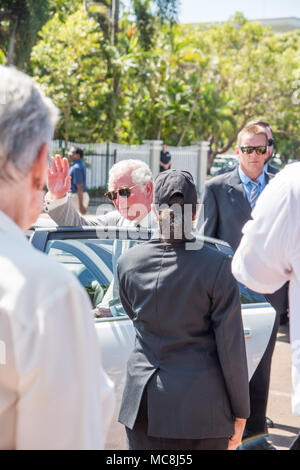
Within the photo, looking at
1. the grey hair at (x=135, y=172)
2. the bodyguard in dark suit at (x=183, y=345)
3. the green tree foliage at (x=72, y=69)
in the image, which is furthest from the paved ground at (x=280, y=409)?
the green tree foliage at (x=72, y=69)

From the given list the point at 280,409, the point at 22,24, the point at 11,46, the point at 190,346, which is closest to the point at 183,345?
the point at 190,346

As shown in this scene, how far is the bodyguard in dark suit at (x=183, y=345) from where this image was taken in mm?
2479

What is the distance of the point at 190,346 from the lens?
2512 millimetres

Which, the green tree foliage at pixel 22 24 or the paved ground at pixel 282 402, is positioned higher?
the green tree foliage at pixel 22 24

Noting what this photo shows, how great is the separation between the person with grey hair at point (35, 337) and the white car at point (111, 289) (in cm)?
195

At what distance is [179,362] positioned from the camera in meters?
2.49

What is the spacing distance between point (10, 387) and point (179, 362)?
1363 mm

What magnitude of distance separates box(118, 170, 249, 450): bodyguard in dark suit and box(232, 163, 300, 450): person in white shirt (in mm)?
442

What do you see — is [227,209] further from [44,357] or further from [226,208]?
[44,357]

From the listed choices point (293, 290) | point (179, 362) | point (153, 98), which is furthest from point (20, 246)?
point (153, 98)

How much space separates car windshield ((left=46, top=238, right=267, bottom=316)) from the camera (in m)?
3.51

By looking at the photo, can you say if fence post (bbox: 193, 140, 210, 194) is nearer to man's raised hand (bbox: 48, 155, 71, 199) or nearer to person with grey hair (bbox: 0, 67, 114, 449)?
man's raised hand (bbox: 48, 155, 71, 199)

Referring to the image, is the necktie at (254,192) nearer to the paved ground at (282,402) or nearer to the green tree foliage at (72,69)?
the paved ground at (282,402)

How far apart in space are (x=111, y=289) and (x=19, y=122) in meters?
2.34
